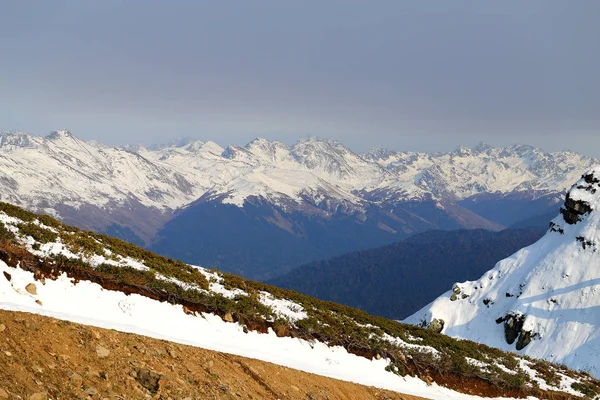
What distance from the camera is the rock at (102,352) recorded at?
45.5 feet

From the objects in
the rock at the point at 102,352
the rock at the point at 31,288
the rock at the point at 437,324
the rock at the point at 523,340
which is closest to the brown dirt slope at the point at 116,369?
the rock at the point at 102,352

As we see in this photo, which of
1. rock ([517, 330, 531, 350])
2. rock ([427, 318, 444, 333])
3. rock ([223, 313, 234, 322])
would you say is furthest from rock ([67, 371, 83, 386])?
rock ([427, 318, 444, 333])

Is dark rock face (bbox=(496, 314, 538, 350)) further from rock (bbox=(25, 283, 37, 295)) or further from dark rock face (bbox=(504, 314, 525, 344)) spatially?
rock (bbox=(25, 283, 37, 295))

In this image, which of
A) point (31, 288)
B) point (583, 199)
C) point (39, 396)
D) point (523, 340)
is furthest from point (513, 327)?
point (39, 396)

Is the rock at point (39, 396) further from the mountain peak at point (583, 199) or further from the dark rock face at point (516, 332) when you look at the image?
the mountain peak at point (583, 199)

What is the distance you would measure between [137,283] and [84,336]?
317 inches

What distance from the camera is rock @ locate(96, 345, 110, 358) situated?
13866 mm

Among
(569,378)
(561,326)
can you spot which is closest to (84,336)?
(569,378)

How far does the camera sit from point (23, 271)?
1980 cm

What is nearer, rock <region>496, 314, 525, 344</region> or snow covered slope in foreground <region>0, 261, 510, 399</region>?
snow covered slope in foreground <region>0, 261, 510, 399</region>

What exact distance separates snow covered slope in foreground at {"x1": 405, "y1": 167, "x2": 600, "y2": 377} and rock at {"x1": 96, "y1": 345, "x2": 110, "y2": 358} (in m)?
69.5

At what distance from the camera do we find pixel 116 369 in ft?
44.1

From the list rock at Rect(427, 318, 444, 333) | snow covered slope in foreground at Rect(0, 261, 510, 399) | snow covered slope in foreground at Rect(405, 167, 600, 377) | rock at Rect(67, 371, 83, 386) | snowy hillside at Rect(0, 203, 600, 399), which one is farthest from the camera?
rock at Rect(427, 318, 444, 333)

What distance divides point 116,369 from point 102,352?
0.93m
